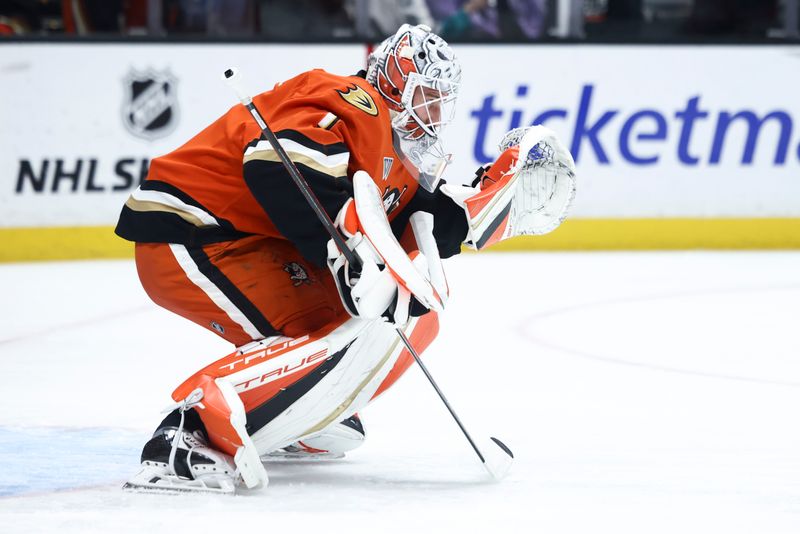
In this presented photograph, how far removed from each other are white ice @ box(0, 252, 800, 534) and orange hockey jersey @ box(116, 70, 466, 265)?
1.43ft

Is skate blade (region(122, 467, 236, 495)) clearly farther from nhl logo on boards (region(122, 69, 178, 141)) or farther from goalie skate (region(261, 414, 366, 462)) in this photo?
nhl logo on boards (region(122, 69, 178, 141))

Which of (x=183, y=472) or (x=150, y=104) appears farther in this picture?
(x=150, y=104)

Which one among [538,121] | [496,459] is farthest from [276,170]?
[538,121]

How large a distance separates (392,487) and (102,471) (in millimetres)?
509

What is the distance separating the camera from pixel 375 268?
1.91 metres

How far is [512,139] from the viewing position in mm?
2309

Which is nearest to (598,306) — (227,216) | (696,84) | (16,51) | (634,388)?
(634,388)

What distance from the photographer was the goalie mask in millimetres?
2072

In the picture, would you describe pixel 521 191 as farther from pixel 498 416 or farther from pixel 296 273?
pixel 498 416

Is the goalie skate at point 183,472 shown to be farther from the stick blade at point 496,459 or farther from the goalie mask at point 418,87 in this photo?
the goalie mask at point 418,87

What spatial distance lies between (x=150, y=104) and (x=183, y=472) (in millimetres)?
3606

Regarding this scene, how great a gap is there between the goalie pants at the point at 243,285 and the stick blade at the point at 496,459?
34cm


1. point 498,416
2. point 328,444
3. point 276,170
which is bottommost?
point 498,416

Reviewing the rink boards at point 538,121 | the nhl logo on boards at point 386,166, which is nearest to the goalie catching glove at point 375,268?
the nhl logo on boards at point 386,166
